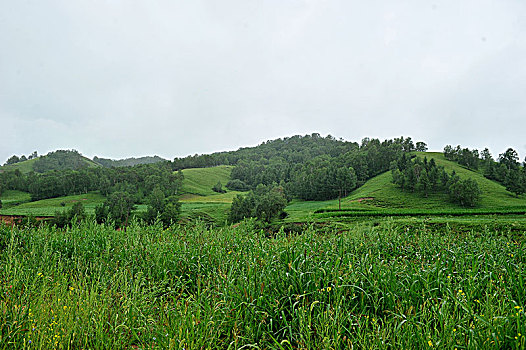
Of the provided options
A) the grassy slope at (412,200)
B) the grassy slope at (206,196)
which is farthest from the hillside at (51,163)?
the grassy slope at (412,200)

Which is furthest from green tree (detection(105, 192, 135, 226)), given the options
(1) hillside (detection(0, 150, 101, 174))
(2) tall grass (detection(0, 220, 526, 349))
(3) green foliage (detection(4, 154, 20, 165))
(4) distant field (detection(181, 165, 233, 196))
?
(3) green foliage (detection(4, 154, 20, 165))

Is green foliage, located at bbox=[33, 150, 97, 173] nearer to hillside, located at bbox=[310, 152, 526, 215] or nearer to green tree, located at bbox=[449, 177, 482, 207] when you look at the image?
hillside, located at bbox=[310, 152, 526, 215]

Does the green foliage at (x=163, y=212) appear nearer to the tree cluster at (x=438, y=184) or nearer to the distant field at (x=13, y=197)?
the distant field at (x=13, y=197)

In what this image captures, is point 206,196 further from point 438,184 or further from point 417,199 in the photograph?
point 438,184

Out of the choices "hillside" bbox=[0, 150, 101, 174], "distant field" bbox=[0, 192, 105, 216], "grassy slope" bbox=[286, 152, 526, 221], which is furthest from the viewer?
"hillside" bbox=[0, 150, 101, 174]

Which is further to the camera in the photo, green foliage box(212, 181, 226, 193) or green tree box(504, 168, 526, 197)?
green foliage box(212, 181, 226, 193)

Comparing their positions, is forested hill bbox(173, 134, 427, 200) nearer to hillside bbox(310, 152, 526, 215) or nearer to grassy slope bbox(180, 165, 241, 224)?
grassy slope bbox(180, 165, 241, 224)

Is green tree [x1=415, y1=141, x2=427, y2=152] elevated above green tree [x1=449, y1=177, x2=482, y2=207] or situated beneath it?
elevated above

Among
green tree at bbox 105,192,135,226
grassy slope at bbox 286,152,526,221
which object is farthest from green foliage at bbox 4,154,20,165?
grassy slope at bbox 286,152,526,221

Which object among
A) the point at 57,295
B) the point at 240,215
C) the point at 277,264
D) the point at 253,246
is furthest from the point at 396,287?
the point at 240,215

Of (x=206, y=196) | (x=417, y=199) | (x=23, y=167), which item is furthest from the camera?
(x=23, y=167)

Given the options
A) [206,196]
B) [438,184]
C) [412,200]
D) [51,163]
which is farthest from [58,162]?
[438,184]

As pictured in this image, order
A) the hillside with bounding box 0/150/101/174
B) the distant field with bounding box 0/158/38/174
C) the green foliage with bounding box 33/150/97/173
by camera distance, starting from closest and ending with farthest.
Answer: the distant field with bounding box 0/158/38/174 < the hillside with bounding box 0/150/101/174 < the green foliage with bounding box 33/150/97/173

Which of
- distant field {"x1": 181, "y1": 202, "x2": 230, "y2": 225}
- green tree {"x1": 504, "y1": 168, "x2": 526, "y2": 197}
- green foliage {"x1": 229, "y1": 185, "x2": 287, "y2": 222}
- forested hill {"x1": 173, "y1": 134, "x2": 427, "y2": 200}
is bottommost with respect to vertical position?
distant field {"x1": 181, "y1": 202, "x2": 230, "y2": 225}
